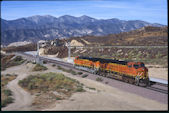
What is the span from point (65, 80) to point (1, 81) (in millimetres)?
5899

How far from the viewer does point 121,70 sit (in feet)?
83.8

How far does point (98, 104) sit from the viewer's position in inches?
620

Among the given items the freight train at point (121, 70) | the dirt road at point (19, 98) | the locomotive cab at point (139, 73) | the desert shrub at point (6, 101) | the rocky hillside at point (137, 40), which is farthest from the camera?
the rocky hillside at point (137, 40)

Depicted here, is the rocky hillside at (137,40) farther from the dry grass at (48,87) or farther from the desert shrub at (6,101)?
the desert shrub at (6,101)

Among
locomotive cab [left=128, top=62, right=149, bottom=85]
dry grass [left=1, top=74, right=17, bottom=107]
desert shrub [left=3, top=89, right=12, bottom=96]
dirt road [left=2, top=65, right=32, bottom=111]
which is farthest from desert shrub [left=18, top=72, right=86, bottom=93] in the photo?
locomotive cab [left=128, top=62, right=149, bottom=85]

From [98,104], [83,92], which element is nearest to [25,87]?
[83,92]

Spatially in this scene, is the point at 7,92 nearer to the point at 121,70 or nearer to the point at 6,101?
the point at 6,101

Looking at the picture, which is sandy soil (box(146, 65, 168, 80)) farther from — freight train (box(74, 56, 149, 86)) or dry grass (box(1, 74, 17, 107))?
dry grass (box(1, 74, 17, 107))

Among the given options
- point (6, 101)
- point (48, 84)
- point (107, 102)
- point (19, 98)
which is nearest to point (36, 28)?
point (48, 84)

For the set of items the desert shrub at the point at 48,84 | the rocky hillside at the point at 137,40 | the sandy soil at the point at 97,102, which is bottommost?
the sandy soil at the point at 97,102

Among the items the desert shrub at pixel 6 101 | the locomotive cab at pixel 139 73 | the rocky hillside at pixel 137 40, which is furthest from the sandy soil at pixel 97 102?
the rocky hillside at pixel 137 40

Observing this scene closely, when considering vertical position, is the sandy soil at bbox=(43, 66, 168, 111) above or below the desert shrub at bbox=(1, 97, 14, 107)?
above

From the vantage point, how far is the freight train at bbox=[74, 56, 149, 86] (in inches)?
915

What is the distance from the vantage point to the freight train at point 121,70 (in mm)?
23250
